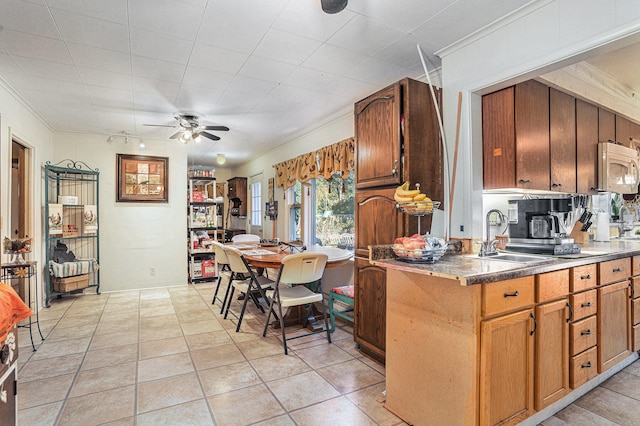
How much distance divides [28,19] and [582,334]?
13.1 ft

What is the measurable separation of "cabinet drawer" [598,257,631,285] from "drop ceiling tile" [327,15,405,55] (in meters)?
2.09

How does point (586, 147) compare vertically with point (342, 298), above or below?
above

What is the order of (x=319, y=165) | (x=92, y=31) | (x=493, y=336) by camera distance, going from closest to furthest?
(x=493, y=336) < (x=92, y=31) < (x=319, y=165)

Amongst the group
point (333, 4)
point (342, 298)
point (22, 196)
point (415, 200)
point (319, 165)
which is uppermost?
point (333, 4)

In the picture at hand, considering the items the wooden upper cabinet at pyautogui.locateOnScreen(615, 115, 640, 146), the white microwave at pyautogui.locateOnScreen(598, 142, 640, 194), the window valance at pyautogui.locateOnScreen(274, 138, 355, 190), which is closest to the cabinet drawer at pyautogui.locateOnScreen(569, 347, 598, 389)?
the white microwave at pyautogui.locateOnScreen(598, 142, 640, 194)

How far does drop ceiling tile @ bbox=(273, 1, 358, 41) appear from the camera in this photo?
6.64ft

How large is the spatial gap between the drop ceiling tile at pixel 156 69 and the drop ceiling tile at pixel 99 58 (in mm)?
60

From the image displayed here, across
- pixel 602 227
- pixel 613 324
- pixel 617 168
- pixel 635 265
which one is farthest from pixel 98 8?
pixel 602 227

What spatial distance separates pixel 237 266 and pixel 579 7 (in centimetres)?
330

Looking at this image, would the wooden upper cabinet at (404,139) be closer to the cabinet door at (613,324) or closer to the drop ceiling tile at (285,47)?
the drop ceiling tile at (285,47)

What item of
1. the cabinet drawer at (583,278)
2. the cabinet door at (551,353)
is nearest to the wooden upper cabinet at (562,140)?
the cabinet drawer at (583,278)

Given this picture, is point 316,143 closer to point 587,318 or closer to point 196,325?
point 196,325

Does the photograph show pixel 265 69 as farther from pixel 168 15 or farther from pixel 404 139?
pixel 404 139

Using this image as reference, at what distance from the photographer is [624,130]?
3350 mm
